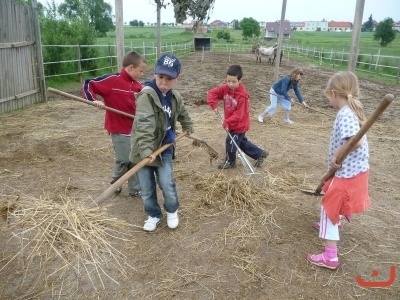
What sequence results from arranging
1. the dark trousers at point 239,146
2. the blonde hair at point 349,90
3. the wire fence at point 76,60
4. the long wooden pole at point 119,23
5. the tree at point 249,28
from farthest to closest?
the tree at point 249,28
the wire fence at point 76,60
the long wooden pole at point 119,23
the dark trousers at point 239,146
the blonde hair at point 349,90

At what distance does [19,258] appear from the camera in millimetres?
2779

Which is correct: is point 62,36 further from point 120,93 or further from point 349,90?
point 349,90

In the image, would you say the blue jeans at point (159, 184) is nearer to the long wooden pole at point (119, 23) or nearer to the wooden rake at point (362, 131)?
the wooden rake at point (362, 131)

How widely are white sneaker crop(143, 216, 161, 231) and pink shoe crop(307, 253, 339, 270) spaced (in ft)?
4.58

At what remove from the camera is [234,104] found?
15.1 ft

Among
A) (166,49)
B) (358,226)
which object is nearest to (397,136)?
(358,226)

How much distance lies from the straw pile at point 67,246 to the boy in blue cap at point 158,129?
1.58 ft

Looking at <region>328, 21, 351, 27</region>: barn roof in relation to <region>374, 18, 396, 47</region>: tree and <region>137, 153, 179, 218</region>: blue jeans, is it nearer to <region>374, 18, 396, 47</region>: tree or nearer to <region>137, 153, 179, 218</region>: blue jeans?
<region>374, 18, 396, 47</region>: tree

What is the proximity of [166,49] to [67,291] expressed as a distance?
28342 millimetres

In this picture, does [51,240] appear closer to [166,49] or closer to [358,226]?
[358,226]

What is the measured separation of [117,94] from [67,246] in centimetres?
161

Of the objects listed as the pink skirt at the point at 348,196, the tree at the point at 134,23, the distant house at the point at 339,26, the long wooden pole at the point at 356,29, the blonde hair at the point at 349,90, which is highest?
the distant house at the point at 339,26

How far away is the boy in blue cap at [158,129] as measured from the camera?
9.28ft

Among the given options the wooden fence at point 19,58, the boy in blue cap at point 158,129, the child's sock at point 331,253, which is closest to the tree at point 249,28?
the wooden fence at point 19,58
